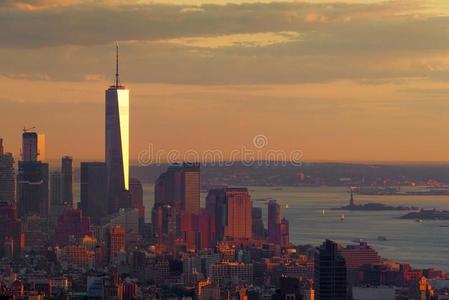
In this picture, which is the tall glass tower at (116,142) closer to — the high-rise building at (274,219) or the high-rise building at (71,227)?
the high-rise building at (71,227)

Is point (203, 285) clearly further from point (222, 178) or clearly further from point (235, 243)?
point (222, 178)

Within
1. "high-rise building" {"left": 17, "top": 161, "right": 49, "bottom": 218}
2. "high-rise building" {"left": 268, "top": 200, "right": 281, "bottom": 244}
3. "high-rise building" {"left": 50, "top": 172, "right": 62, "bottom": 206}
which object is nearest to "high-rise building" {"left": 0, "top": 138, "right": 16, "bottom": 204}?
"high-rise building" {"left": 17, "top": 161, "right": 49, "bottom": 218}

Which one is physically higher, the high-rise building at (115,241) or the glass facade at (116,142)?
the glass facade at (116,142)

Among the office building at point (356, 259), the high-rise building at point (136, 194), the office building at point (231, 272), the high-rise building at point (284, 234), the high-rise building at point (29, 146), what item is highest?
the high-rise building at point (29, 146)

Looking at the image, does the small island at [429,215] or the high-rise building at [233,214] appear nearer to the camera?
the high-rise building at [233,214]

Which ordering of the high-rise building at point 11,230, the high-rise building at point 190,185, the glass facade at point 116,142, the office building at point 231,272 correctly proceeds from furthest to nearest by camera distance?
the glass facade at point 116,142 < the high-rise building at point 190,185 < the high-rise building at point 11,230 < the office building at point 231,272

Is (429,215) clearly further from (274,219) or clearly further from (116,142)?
(116,142)

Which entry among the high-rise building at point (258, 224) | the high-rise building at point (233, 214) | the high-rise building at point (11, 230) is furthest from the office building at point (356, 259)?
the high-rise building at point (11, 230)
